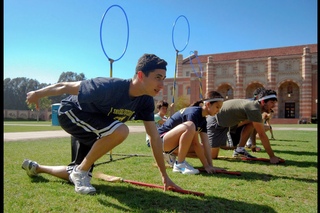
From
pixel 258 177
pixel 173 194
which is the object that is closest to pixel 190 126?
pixel 258 177

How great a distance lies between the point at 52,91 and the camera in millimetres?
2650

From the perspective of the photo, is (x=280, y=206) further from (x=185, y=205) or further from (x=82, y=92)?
(x=82, y=92)

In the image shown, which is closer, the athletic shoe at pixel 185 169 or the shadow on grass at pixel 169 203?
the shadow on grass at pixel 169 203

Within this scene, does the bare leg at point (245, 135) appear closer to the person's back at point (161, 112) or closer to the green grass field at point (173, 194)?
the green grass field at point (173, 194)

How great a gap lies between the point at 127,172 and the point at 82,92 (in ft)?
5.30

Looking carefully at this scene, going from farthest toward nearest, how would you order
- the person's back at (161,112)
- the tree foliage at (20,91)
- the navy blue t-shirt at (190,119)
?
the tree foliage at (20,91), the person's back at (161,112), the navy blue t-shirt at (190,119)

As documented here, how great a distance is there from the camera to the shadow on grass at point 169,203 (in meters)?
2.36

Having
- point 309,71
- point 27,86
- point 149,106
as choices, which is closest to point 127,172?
point 149,106

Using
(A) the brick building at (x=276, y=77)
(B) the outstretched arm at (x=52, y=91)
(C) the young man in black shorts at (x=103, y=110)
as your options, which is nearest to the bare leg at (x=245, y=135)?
(C) the young man in black shorts at (x=103, y=110)

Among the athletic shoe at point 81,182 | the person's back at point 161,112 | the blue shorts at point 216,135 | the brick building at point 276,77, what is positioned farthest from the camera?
the brick building at point 276,77

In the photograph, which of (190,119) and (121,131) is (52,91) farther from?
(190,119)

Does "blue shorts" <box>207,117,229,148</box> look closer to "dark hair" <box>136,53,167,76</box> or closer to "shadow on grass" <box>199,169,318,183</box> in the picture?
"shadow on grass" <box>199,169,318,183</box>

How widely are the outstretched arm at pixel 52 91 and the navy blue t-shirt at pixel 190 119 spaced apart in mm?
1869

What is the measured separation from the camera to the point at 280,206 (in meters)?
2.50
